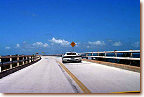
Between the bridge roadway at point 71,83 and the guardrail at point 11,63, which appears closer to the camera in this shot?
the bridge roadway at point 71,83

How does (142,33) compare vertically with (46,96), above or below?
above

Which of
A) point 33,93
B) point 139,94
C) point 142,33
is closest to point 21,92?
point 33,93

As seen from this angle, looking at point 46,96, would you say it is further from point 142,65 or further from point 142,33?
point 142,65

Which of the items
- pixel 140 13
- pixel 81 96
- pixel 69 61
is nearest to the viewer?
pixel 81 96

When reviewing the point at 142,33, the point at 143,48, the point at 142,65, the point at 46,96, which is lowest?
the point at 46,96

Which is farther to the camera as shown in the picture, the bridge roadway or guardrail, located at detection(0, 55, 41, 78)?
guardrail, located at detection(0, 55, 41, 78)

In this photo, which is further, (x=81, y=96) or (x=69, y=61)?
(x=69, y=61)

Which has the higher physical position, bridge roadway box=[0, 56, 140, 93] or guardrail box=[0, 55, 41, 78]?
guardrail box=[0, 55, 41, 78]

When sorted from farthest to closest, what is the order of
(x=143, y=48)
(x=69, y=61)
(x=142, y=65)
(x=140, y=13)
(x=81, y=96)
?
(x=69, y=61), (x=142, y=65), (x=143, y=48), (x=140, y=13), (x=81, y=96)

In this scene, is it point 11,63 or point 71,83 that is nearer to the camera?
point 71,83

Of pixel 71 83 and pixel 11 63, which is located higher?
pixel 11 63

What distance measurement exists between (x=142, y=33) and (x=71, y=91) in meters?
4.16

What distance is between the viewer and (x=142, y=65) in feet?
36.3

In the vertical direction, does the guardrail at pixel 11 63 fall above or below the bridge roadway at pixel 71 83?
above
